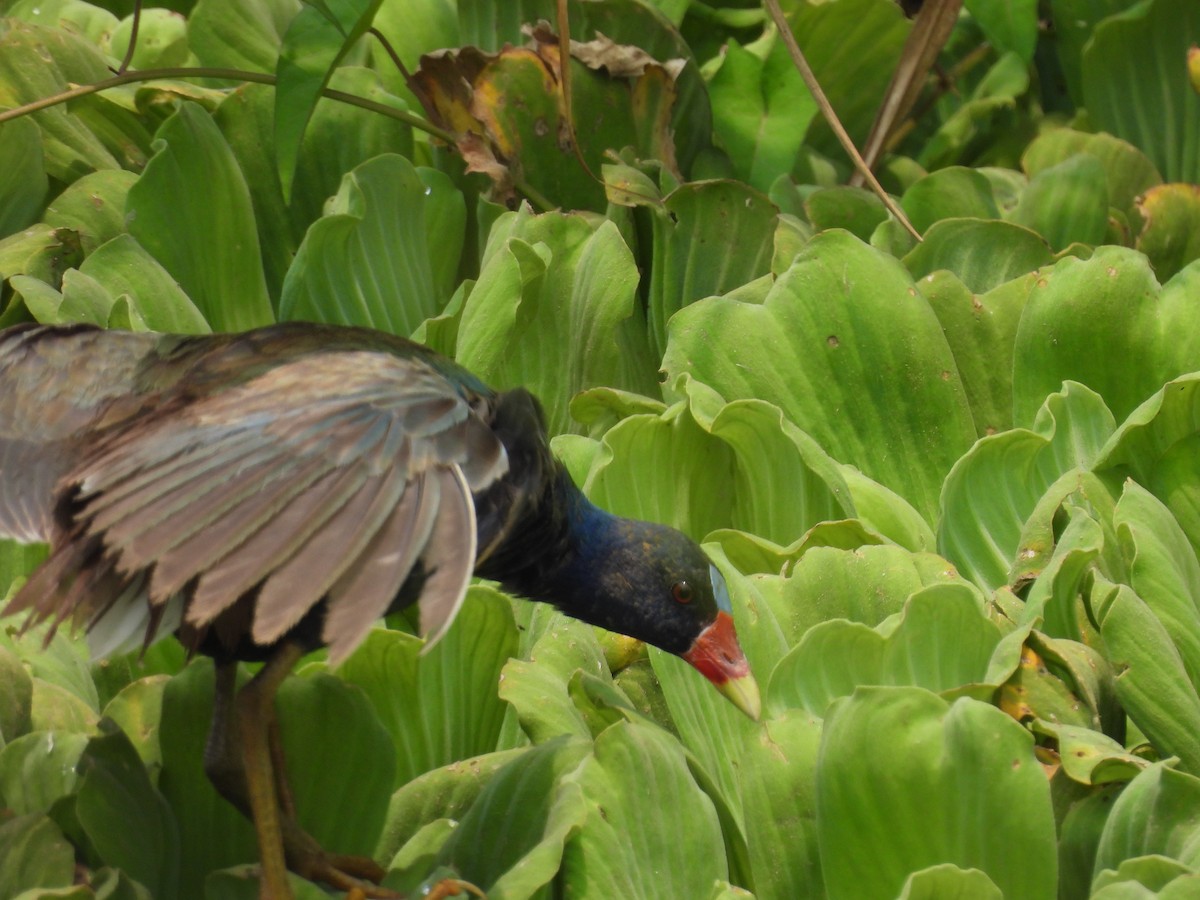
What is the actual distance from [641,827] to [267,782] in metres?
0.39

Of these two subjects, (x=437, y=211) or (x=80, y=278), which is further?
(x=437, y=211)

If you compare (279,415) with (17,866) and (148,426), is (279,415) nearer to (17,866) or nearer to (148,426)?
(148,426)

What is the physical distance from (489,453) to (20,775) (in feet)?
1.99

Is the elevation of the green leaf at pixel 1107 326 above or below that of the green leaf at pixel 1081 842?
above

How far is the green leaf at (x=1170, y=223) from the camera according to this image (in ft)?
9.62

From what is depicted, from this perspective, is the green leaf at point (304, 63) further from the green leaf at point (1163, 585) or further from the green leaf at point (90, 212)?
the green leaf at point (1163, 585)

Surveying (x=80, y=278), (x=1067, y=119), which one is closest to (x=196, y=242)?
(x=80, y=278)

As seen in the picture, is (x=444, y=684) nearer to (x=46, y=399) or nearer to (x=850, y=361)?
(x=46, y=399)

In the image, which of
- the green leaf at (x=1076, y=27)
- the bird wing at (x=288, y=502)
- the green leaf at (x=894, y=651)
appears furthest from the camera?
the green leaf at (x=1076, y=27)

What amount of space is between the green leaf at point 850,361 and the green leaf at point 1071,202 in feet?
2.05

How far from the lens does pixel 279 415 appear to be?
1589 millimetres

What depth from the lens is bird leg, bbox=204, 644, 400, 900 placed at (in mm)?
1589

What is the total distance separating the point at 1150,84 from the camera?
3.27 meters

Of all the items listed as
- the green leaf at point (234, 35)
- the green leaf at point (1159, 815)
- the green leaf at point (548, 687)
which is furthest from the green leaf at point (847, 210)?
the green leaf at point (1159, 815)
